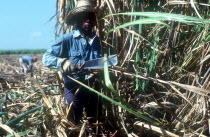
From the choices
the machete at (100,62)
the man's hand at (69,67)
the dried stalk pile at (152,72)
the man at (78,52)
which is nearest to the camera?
the dried stalk pile at (152,72)

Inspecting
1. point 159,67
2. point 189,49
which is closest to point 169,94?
point 159,67

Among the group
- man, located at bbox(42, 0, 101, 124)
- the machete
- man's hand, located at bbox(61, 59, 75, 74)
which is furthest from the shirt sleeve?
the machete

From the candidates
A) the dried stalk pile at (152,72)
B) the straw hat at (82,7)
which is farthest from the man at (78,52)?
the dried stalk pile at (152,72)

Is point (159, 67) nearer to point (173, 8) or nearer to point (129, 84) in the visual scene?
point (129, 84)

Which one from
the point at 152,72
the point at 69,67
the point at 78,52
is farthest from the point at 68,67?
the point at 152,72

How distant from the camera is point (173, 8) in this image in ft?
6.07

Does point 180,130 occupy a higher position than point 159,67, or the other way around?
point 159,67

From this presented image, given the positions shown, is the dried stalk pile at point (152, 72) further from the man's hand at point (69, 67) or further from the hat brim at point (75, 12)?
the man's hand at point (69, 67)

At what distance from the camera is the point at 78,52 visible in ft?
7.38

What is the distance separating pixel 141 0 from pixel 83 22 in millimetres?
538

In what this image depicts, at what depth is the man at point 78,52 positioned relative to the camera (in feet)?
7.01

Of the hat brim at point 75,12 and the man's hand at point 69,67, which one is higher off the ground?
the hat brim at point 75,12

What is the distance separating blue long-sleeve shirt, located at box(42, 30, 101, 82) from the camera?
2.19 metres

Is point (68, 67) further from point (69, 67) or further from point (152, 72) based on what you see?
point (152, 72)
